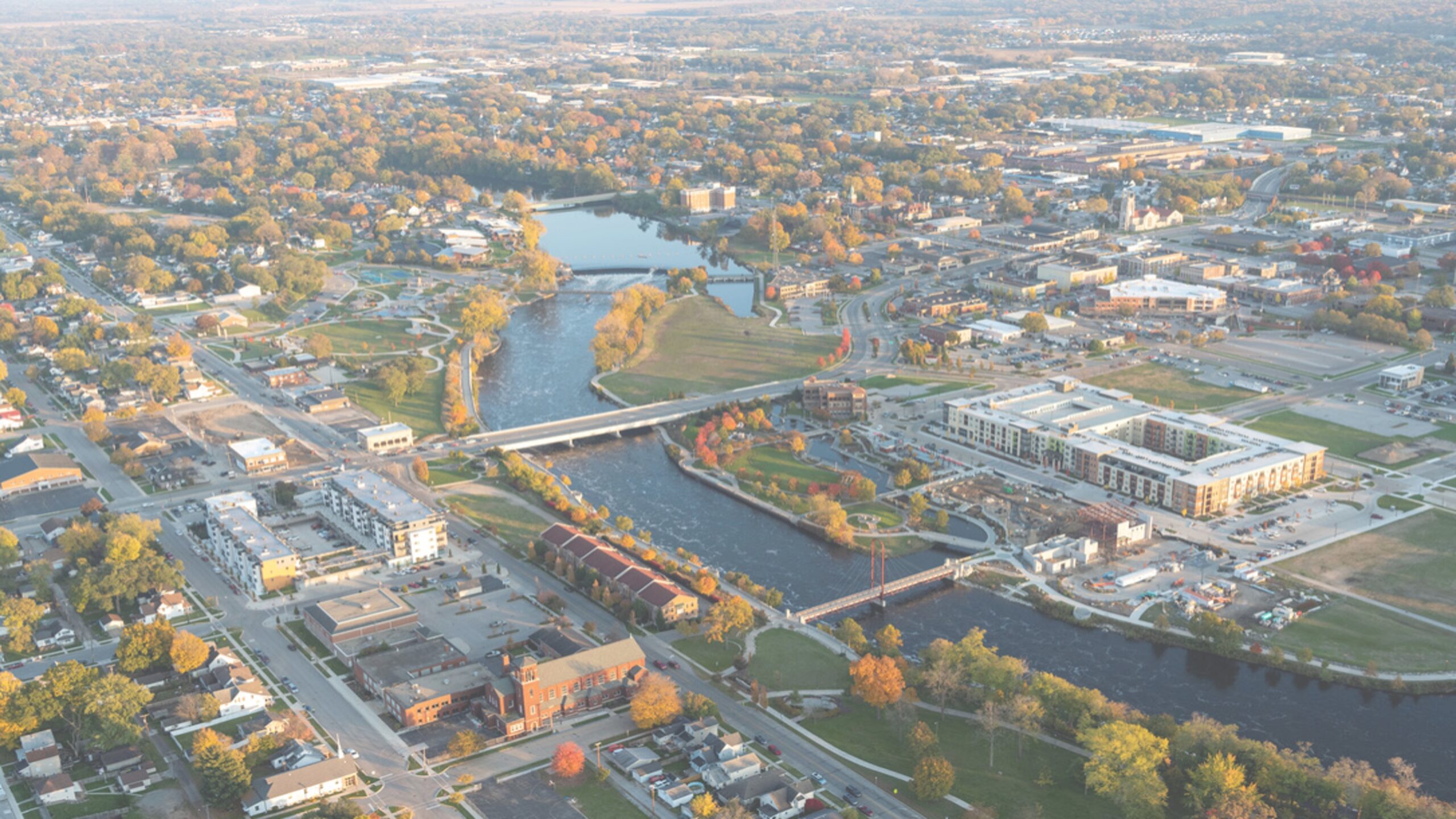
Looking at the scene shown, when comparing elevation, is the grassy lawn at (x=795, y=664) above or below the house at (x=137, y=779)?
above

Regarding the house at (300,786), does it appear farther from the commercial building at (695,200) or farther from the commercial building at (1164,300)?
the commercial building at (695,200)

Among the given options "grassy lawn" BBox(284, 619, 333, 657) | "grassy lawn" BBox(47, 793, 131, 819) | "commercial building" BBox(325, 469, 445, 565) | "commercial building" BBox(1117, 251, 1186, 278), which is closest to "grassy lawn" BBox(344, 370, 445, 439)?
A: "commercial building" BBox(325, 469, 445, 565)

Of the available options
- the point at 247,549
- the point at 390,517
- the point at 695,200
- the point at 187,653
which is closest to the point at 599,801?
the point at 187,653

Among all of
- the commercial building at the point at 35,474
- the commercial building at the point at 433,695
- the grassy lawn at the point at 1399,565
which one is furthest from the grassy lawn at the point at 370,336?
the grassy lawn at the point at 1399,565

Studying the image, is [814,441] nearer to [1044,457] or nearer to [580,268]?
[1044,457]

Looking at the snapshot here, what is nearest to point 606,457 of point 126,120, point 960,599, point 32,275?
point 960,599

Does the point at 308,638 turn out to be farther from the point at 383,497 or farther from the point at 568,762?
the point at 568,762

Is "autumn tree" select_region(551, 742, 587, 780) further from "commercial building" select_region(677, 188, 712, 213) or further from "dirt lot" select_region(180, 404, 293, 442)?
"commercial building" select_region(677, 188, 712, 213)
